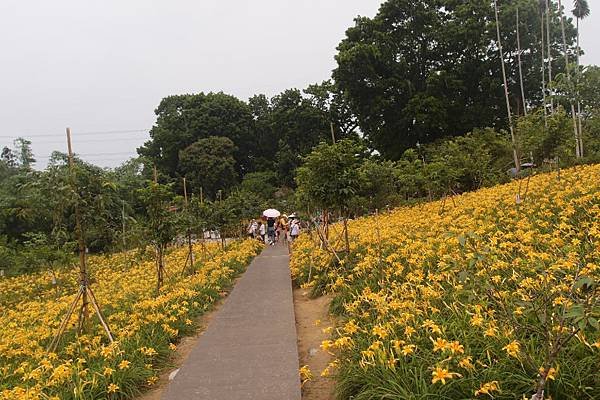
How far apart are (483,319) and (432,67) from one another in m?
27.2

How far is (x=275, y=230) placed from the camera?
856 inches

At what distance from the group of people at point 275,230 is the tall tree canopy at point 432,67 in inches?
357

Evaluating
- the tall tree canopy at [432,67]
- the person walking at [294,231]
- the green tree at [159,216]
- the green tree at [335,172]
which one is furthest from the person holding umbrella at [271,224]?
the green tree at [335,172]

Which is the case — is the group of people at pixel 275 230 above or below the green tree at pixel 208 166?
below

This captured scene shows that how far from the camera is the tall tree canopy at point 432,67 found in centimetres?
2547

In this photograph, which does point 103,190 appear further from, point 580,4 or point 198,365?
point 580,4

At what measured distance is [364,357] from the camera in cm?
354

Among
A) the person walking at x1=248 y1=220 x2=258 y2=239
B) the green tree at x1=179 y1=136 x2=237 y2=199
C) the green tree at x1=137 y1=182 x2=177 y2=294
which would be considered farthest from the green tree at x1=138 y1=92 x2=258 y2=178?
the green tree at x1=137 y1=182 x2=177 y2=294

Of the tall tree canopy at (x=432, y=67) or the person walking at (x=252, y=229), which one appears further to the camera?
the tall tree canopy at (x=432, y=67)

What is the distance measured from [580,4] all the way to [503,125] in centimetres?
706

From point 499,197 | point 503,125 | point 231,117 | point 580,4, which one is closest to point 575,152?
point 499,197

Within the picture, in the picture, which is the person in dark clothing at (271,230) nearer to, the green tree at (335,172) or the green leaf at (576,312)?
the green tree at (335,172)

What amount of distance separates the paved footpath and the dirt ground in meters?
0.14

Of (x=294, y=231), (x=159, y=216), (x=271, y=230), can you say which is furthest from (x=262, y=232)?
(x=159, y=216)
